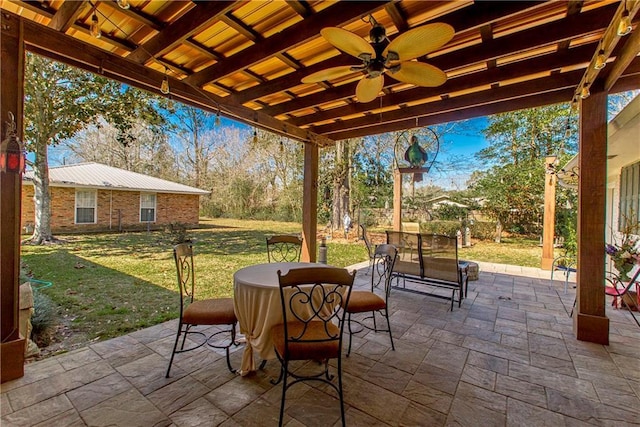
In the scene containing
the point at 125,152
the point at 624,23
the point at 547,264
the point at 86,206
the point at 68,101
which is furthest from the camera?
the point at 125,152

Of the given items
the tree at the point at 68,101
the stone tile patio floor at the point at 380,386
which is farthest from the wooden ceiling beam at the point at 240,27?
the tree at the point at 68,101

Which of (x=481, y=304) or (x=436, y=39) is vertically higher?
(x=436, y=39)

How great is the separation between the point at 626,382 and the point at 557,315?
1.54 meters

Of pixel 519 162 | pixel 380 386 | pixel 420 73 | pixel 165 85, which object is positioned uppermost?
pixel 519 162

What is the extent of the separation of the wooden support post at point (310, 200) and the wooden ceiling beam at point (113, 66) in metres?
1.25

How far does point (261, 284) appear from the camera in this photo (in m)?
2.04

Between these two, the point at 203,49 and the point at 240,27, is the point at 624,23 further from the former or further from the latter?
the point at 203,49

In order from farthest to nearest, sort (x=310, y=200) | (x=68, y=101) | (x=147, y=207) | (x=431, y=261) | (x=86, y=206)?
(x=147, y=207), (x=86, y=206), (x=68, y=101), (x=310, y=200), (x=431, y=261)

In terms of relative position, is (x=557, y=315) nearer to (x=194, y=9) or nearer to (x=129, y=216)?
(x=194, y=9)

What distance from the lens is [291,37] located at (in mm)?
2180

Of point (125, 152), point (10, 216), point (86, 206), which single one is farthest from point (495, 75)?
point (125, 152)

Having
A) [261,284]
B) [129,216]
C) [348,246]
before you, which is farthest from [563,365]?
[129,216]

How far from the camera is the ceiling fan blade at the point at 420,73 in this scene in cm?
200

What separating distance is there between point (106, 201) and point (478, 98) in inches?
506
